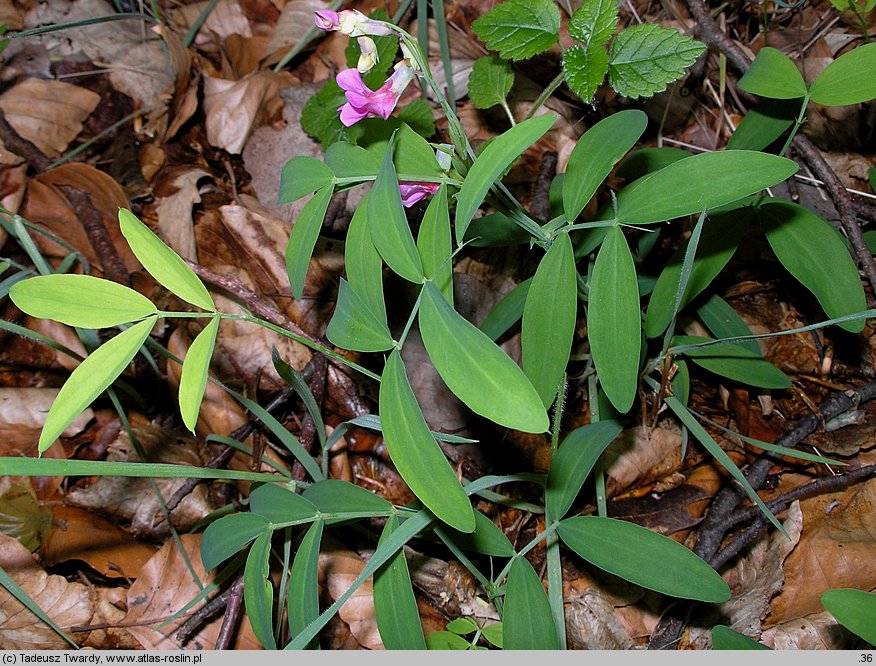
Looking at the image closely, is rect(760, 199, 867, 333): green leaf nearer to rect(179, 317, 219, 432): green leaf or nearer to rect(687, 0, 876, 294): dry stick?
rect(687, 0, 876, 294): dry stick

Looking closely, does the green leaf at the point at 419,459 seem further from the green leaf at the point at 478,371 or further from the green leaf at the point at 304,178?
the green leaf at the point at 304,178

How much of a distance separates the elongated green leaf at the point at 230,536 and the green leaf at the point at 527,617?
0.48m

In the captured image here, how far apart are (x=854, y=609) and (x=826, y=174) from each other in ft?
3.54

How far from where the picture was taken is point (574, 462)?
3.93 feet

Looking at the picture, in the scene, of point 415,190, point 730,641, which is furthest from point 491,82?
point 730,641

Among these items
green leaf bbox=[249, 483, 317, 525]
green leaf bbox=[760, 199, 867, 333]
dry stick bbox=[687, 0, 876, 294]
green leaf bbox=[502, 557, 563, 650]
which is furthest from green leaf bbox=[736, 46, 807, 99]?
green leaf bbox=[249, 483, 317, 525]

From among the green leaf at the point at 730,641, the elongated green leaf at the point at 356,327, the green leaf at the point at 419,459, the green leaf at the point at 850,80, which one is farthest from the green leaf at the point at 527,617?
the green leaf at the point at 850,80

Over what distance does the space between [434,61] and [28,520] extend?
1.86 metres

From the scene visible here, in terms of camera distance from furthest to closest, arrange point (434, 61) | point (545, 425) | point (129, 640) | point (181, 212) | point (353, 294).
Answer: point (434, 61) → point (181, 212) → point (129, 640) → point (353, 294) → point (545, 425)

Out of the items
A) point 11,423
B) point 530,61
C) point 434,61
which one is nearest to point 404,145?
point 530,61

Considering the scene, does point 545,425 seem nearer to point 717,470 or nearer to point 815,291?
point 815,291

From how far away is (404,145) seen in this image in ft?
3.72

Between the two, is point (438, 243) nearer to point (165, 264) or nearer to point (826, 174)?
point (165, 264)

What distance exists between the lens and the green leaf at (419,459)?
2.81 feet
